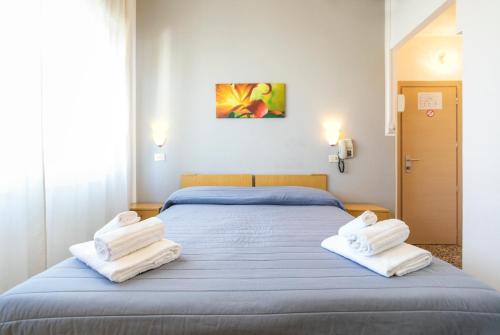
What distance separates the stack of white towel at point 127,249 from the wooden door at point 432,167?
315 cm

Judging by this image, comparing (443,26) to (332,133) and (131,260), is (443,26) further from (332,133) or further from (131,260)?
(131,260)

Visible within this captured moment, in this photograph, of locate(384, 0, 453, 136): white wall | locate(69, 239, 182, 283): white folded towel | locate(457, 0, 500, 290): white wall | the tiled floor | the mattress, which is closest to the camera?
the mattress

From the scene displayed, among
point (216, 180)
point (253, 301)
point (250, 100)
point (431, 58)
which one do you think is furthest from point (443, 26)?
point (253, 301)

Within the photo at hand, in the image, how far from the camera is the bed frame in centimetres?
317

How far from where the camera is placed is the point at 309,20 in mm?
3209

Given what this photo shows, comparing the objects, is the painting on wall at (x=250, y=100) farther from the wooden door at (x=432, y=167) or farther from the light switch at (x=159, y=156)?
the wooden door at (x=432, y=167)

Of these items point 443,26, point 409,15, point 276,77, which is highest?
point 443,26

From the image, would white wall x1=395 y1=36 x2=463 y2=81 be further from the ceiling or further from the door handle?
the door handle

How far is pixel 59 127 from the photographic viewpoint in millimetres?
2096

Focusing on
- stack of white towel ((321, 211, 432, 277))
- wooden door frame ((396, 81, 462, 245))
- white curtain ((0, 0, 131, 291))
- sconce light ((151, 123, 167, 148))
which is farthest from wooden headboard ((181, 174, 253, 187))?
stack of white towel ((321, 211, 432, 277))

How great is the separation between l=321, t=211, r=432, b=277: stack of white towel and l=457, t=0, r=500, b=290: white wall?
0.90m

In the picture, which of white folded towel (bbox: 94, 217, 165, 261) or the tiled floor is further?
the tiled floor

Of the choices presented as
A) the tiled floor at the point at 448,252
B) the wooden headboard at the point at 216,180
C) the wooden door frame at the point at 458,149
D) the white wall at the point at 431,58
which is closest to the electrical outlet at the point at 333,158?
the wooden door frame at the point at 458,149

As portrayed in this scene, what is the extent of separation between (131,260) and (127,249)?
6 centimetres
